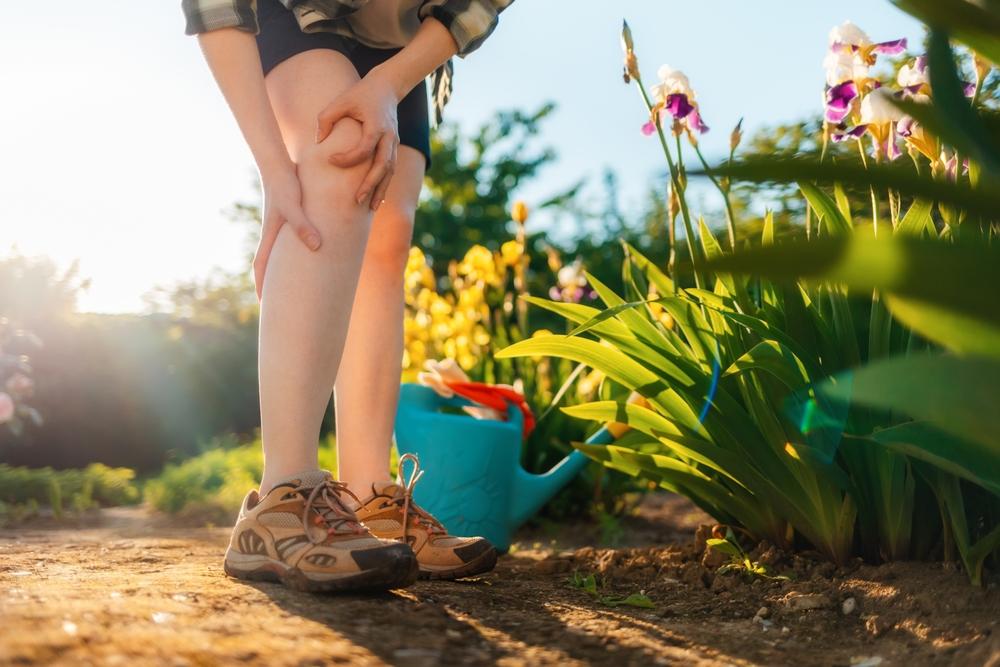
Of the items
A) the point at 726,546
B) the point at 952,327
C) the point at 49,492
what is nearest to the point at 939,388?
the point at 952,327

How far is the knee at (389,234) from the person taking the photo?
176 cm

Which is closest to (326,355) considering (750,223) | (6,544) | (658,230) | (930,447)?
(930,447)

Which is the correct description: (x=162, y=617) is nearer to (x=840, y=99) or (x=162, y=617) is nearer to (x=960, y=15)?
(x=960, y=15)

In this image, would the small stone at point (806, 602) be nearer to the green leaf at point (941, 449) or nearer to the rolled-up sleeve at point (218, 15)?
the green leaf at point (941, 449)

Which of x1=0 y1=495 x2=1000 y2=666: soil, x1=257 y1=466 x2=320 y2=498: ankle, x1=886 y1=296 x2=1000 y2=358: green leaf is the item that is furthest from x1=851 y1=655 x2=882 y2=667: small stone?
x1=257 y1=466 x2=320 y2=498: ankle

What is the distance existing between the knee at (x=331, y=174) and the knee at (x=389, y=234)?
31cm

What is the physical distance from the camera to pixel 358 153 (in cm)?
142

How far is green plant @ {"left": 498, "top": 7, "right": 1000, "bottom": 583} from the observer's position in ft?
3.34

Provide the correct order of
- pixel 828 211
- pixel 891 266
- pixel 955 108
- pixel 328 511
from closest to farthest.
Result: pixel 891 266
pixel 955 108
pixel 328 511
pixel 828 211

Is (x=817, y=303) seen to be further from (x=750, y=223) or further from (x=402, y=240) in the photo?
(x=750, y=223)

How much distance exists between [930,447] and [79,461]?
247 inches

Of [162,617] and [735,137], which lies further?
[735,137]

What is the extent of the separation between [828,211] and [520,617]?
87cm

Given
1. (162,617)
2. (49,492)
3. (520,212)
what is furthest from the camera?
(49,492)
